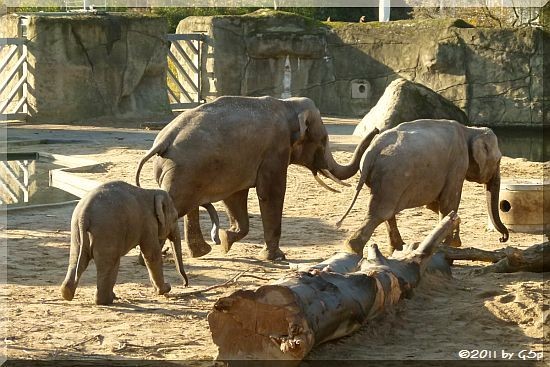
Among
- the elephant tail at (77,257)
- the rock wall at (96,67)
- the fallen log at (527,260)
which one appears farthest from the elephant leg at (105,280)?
the rock wall at (96,67)

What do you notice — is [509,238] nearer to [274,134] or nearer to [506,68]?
[274,134]

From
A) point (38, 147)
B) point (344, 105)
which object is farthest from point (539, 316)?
point (344, 105)

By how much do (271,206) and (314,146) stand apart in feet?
2.35

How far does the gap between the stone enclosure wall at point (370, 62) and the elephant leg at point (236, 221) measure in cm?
1368

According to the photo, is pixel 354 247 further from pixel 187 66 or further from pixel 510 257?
pixel 187 66

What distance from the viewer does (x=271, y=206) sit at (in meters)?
9.71

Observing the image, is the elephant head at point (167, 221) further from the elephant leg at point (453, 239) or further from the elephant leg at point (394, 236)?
the elephant leg at point (453, 239)

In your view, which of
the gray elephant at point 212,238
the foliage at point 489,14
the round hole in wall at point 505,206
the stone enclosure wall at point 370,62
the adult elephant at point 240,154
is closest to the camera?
the adult elephant at point 240,154

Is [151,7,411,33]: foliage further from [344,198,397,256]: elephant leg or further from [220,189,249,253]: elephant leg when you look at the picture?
[344,198,397,256]: elephant leg

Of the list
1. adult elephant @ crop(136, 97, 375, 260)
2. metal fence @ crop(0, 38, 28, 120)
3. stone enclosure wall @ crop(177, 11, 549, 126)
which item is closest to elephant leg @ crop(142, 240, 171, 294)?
adult elephant @ crop(136, 97, 375, 260)

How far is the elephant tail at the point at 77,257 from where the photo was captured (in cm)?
759

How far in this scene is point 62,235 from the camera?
10.5 meters

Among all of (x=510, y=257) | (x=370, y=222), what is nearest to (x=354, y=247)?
(x=370, y=222)

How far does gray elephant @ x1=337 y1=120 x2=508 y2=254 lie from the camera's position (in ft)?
30.2
